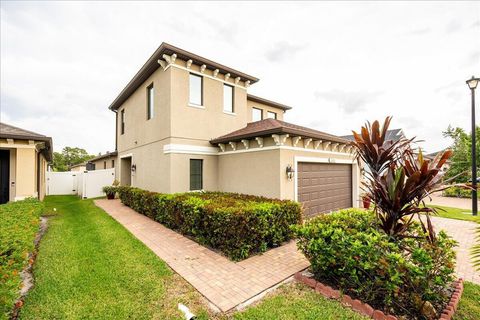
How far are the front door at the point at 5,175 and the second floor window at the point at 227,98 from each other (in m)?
10.0

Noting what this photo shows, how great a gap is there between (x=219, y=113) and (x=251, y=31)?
16.5 ft

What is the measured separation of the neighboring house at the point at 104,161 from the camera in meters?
18.3

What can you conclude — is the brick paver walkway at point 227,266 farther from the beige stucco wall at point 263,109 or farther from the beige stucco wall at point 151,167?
the beige stucco wall at point 263,109

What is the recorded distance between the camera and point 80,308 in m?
3.30

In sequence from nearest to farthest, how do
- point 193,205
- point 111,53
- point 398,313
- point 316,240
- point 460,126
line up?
point 398,313 < point 316,240 < point 193,205 < point 111,53 < point 460,126

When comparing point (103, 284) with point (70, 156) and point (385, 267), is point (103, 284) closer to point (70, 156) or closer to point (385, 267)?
point (385, 267)

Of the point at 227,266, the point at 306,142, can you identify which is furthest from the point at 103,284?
the point at 306,142

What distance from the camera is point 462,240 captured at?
691cm

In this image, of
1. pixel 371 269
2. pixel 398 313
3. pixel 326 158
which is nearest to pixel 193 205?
pixel 371 269

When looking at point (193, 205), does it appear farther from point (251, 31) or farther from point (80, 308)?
point (251, 31)

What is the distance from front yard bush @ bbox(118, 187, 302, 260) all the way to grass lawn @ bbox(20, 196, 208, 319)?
1.40 meters

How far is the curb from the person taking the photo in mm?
3015

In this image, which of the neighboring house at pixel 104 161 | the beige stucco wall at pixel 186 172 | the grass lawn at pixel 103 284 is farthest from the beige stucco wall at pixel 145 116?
the grass lawn at pixel 103 284

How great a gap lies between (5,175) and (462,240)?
18.0 metres
